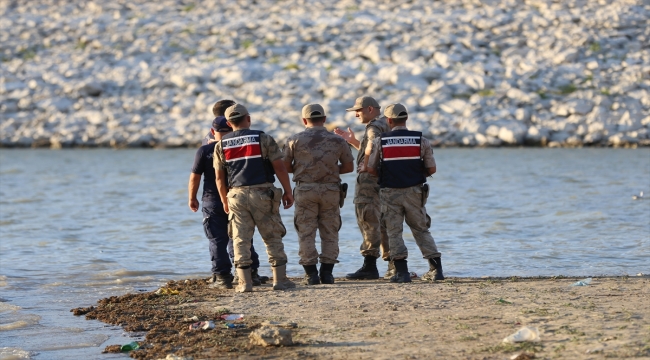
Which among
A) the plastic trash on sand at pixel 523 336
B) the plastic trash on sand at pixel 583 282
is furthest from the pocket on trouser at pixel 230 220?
the plastic trash on sand at pixel 523 336

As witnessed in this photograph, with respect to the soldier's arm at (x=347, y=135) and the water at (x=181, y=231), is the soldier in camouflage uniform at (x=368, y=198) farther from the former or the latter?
the water at (x=181, y=231)

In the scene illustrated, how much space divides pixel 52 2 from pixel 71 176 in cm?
1815

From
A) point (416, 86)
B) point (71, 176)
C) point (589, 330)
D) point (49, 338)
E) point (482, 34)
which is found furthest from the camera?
point (482, 34)

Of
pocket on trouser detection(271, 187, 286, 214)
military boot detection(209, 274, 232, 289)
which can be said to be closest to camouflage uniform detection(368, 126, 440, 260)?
pocket on trouser detection(271, 187, 286, 214)

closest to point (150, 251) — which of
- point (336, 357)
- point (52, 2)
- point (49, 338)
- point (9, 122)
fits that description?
point (49, 338)

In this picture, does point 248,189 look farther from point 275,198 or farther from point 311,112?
point 311,112

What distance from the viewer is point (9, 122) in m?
32.2

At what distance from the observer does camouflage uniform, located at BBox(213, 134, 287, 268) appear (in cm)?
919

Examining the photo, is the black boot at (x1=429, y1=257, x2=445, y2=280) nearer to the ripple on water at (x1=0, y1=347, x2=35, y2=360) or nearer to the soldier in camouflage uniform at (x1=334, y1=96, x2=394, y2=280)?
the soldier in camouflage uniform at (x1=334, y1=96, x2=394, y2=280)

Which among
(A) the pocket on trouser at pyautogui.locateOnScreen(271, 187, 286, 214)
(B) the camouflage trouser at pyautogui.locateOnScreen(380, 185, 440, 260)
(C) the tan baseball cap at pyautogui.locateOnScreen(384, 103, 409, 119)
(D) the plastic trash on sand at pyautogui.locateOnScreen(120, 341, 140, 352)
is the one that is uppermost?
(C) the tan baseball cap at pyautogui.locateOnScreen(384, 103, 409, 119)

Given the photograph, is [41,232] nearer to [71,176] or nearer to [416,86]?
[71,176]

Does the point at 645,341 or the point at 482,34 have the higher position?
the point at 482,34

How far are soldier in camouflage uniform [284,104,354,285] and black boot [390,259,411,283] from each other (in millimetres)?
653

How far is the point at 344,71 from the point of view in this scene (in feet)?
104
